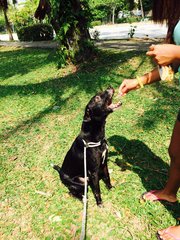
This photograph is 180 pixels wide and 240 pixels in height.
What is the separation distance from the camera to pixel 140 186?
3.54m

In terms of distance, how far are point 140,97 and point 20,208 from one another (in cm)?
363

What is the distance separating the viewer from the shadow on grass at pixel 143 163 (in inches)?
139

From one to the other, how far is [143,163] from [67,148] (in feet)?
4.43

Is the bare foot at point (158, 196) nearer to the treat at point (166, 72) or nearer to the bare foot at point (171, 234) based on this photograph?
the bare foot at point (171, 234)

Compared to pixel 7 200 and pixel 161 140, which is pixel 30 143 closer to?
pixel 7 200

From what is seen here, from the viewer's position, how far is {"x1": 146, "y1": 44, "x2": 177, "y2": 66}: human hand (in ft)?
6.31

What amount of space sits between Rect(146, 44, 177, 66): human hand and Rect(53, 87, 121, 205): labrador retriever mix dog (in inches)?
39.1

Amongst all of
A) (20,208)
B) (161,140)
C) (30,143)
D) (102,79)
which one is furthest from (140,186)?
(102,79)

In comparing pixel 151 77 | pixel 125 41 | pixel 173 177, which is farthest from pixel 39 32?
pixel 173 177

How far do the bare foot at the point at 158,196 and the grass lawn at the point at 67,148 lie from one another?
7 cm

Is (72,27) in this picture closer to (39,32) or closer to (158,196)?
(158,196)

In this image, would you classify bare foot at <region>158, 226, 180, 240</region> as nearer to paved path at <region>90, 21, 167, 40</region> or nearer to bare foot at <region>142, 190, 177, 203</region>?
bare foot at <region>142, 190, 177, 203</region>

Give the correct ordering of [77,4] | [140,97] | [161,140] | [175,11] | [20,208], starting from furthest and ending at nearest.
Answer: [77,4] < [140,97] < [161,140] < [20,208] < [175,11]

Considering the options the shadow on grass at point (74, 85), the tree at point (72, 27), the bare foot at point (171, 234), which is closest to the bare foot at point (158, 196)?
the bare foot at point (171, 234)
